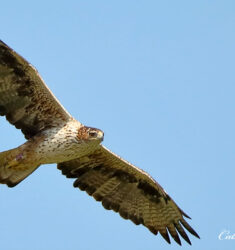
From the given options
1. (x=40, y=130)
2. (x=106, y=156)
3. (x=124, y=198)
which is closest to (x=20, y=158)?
(x=40, y=130)

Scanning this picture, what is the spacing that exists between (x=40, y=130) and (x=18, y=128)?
369mm

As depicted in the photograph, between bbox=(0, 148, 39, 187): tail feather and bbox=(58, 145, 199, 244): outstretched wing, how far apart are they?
0.94 metres

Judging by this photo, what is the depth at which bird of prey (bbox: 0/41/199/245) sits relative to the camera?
10.7 m

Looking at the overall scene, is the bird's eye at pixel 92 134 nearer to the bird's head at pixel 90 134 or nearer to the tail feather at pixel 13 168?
the bird's head at pixel 90 134

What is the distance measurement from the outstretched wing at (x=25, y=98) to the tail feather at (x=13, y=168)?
1.73 feet

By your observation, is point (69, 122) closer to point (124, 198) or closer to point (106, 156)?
point (106, 156)

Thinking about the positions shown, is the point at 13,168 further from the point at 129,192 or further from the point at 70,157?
the point at 129,192

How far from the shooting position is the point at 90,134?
10.6m

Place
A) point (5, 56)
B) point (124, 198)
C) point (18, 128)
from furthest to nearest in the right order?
1. point (124, 198)
2. point (18, 128)
3. point (5, 56)

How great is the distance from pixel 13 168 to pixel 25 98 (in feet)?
3.51

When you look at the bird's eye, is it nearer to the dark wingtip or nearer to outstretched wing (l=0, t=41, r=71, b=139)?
outstretched wing (l=0, t=41, r=71, b=139)

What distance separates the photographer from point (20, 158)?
35.5 feet

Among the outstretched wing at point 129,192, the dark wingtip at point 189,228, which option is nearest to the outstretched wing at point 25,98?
the outstretched wing at point 129,192

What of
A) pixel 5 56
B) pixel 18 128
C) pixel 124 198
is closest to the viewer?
pixel 5 56
